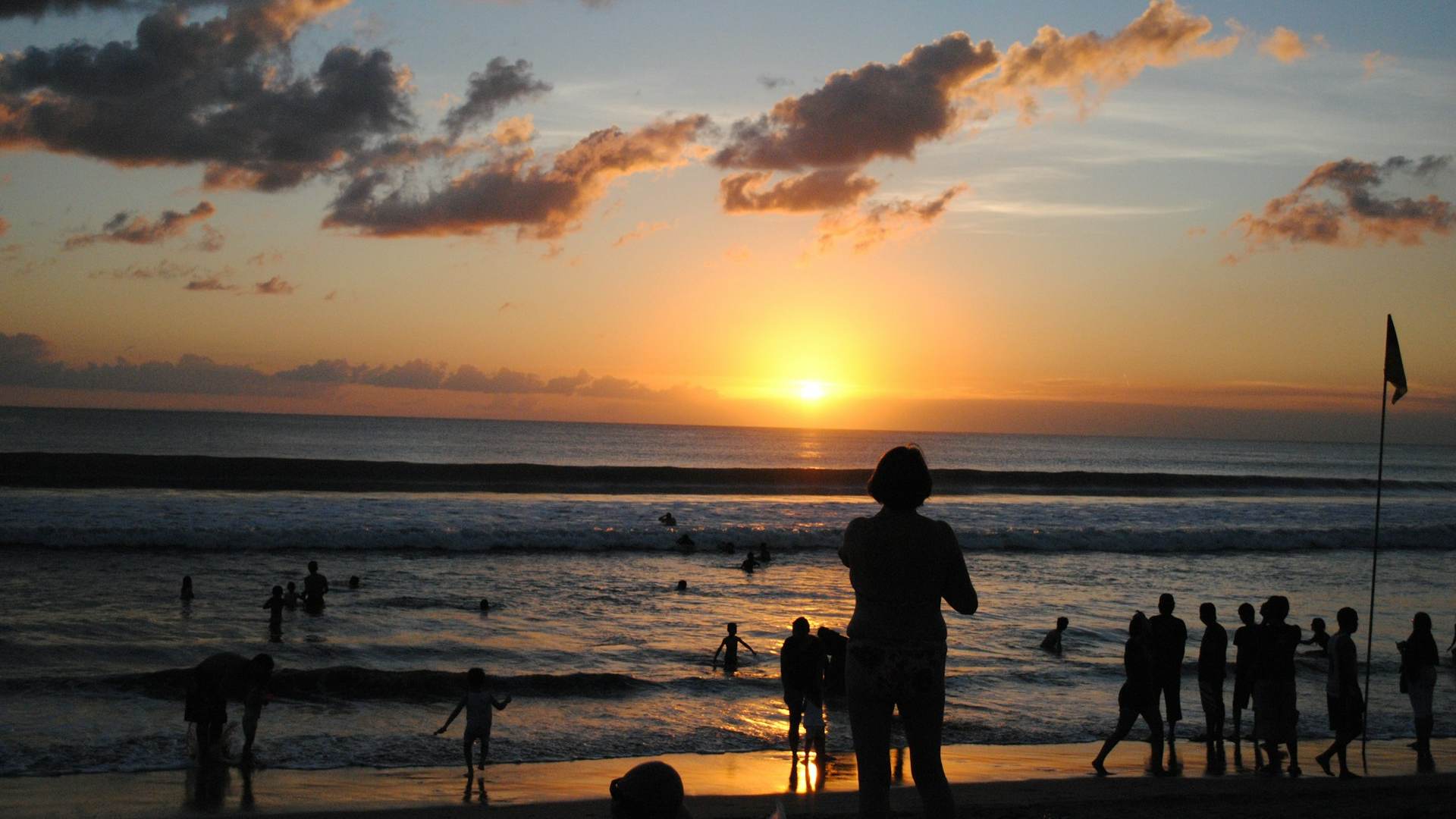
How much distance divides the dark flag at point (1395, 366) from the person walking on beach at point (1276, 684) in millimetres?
2541

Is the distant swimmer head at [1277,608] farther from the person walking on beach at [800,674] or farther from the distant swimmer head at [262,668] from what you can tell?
the distant swimmer head at [262,668]

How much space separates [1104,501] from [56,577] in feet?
149

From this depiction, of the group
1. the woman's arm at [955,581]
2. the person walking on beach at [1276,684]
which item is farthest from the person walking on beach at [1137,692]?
the woman's arm at [955,581]

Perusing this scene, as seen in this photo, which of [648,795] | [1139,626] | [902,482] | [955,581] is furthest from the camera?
[1139,626]

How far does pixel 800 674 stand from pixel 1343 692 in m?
4.98

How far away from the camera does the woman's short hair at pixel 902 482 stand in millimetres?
3891

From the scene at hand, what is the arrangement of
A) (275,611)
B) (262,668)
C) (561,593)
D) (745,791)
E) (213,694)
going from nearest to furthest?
(745,791), (213,694), (262,668), (275,611), (561,593)

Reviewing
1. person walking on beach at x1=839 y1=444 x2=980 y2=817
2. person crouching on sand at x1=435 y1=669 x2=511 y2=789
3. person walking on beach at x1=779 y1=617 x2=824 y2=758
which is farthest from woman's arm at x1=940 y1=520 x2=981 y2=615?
person crouching on sand at x1=435 y1=669 x2=511 y2=789

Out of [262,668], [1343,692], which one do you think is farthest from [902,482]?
[262,668]

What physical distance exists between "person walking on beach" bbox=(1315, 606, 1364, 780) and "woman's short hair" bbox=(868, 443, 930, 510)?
7684 millimetres

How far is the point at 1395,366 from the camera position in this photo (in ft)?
35.1

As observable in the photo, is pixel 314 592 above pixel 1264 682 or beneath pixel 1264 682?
beneath

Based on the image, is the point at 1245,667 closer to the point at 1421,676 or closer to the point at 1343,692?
the point at 1343,692

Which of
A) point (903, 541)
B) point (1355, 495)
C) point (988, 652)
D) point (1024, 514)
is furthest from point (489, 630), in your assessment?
point (1355, 495)
